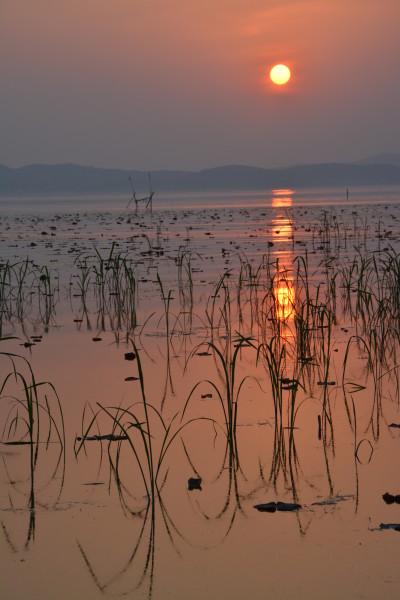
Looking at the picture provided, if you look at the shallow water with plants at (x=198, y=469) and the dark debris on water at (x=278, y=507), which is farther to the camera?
the dark debris on water at (x=278, y=507)

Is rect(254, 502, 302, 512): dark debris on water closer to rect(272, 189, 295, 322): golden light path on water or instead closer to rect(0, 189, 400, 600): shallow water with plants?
rect(0, 189, 400, 600): shallow water with plants

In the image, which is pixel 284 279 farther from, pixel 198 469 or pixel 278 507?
pixel 278 507

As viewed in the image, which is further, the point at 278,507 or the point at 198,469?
the point at 198,469

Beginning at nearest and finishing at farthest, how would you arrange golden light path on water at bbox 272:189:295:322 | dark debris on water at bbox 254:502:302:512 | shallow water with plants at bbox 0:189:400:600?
shallow water with plants at bbox 0:189:400:600 → dark debris on water at bbox 254:502:302:512 → golden light path on water at bbox 272:189:295:322

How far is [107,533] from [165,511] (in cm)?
35

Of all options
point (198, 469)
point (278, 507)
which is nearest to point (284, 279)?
point (198, 469)

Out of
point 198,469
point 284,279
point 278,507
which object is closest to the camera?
point 278,507

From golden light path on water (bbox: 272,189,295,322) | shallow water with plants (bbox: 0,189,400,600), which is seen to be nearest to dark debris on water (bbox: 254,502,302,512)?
shallow water with plants (bbox: 0,189,400,600)

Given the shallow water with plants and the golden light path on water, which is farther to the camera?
the golden light path on water

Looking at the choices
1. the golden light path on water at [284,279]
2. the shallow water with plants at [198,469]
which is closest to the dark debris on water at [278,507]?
the shallow water with plants at [198,469]

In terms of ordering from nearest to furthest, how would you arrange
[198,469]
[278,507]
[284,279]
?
[278,507]
[198,469]
[284,279]

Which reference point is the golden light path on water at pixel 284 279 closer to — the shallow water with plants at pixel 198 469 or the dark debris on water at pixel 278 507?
the shallow water with plants at pixel 198 469

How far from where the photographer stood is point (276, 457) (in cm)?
502

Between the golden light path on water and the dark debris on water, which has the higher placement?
the golden light path on water
